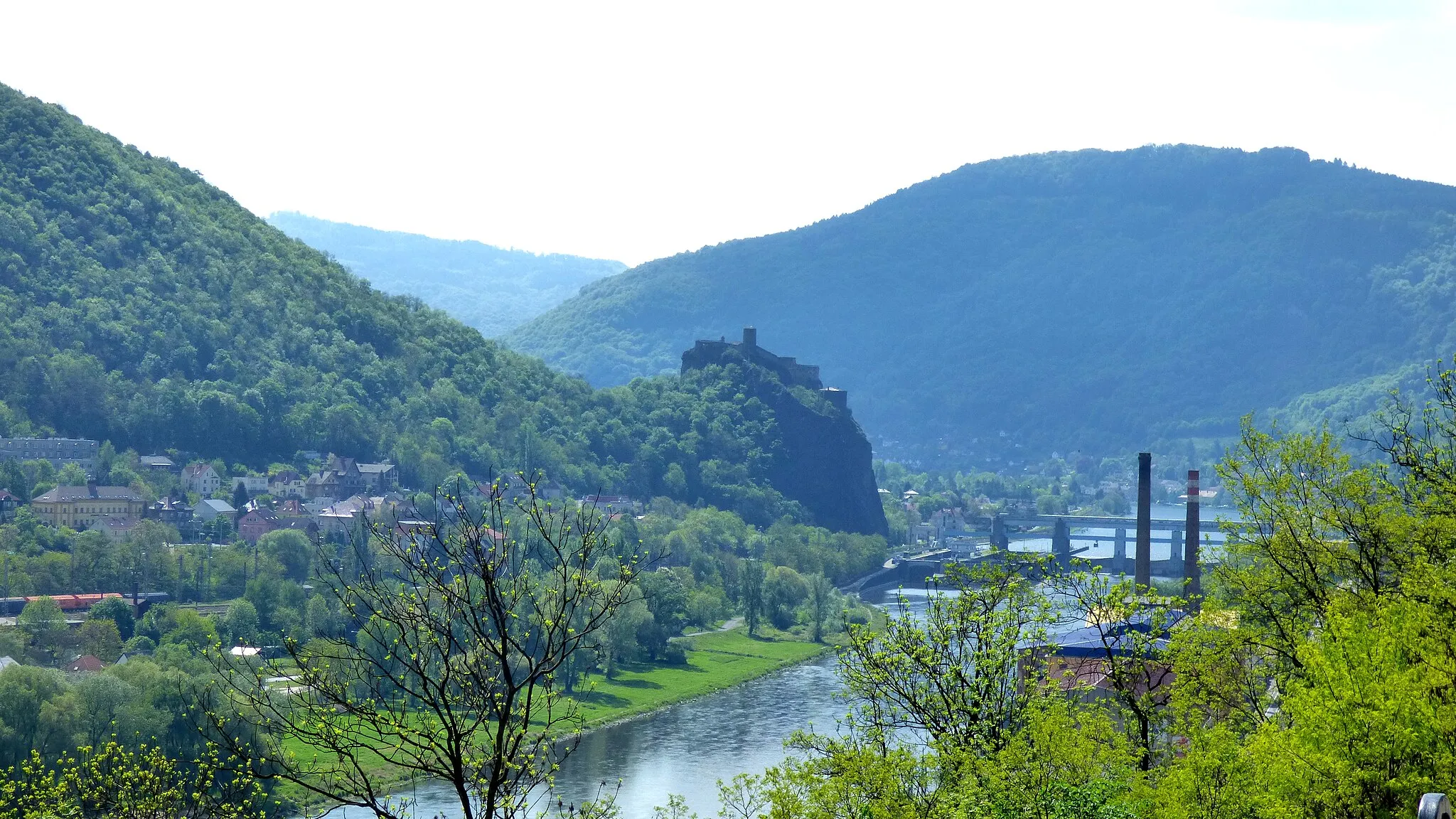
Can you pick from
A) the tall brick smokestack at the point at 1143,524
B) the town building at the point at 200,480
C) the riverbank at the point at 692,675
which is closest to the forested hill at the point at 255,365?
the town building at the point at 200,480

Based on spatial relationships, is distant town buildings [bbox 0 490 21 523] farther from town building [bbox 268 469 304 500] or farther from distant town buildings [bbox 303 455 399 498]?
distant town buildings [bbox 303 455 399 498]

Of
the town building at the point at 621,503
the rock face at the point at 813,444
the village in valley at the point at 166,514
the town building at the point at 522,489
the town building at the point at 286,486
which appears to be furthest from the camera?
the rock face at the point at 813,444

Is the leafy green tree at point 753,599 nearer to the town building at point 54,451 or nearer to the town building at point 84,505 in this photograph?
the town building at point 84,505

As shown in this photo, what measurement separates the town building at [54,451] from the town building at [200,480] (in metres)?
4.67

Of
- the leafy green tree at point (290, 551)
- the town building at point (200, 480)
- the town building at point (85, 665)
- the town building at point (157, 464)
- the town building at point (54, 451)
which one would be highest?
the town building at point (54, 451)

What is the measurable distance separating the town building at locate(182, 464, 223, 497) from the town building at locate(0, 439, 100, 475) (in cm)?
467

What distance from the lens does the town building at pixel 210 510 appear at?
266 feet

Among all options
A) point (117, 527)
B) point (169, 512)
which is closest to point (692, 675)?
point (117, 527)

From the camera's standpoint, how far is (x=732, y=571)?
88375 millimetres

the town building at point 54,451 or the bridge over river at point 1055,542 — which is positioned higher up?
the town building at point 54,451

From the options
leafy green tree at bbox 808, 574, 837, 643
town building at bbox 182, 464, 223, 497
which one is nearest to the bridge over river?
leafy green tree at bbox 808, 574, 837, 643

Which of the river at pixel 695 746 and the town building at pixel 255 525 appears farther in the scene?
the town building at pixel 255 525

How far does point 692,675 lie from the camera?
209ft

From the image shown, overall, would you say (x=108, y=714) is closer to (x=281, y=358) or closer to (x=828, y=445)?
(x=281, y=358)
